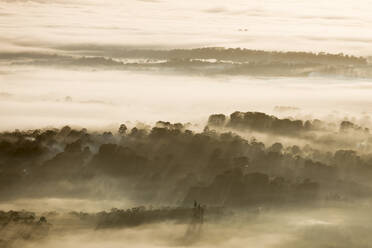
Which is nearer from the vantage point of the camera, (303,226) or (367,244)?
(367,244)

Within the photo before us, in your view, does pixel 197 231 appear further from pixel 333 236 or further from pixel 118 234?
pixel 333 236

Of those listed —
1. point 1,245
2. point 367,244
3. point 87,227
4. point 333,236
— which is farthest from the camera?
point 87,227

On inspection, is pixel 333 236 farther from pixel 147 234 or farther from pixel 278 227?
pixel 147 234

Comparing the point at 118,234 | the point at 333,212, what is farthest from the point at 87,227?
the point at 333,212

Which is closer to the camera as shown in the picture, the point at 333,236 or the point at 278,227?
the point at 333,236

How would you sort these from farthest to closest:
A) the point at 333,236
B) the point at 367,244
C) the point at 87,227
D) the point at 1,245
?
1. the point at 87,227
2. the point at 1,245
3. the point at 333,236
4. the point at 367,244

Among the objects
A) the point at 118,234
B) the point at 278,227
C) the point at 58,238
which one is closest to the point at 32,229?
the point at 58,238

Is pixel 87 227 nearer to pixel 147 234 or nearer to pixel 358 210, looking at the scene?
pixel 147 234
